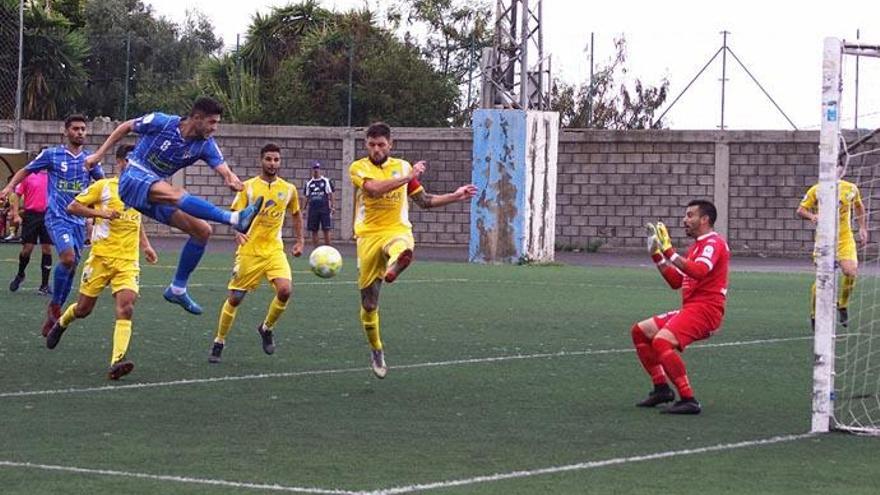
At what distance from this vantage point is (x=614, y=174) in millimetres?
41062

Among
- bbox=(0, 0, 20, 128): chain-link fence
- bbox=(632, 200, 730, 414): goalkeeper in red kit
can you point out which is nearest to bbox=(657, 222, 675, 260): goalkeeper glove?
bbox=(632, 200, 730, 414): goalkeeper in red kit

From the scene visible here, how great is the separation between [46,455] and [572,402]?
14.0ft

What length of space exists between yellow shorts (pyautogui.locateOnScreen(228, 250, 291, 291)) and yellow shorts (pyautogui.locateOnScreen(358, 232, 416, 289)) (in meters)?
1.59

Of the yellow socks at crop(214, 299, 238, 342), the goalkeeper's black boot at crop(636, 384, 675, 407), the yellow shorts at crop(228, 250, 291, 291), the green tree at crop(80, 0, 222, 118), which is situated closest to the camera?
the goalkeeper's black boot at crop(636, 384, 675, 407)

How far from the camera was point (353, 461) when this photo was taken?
30.6ft

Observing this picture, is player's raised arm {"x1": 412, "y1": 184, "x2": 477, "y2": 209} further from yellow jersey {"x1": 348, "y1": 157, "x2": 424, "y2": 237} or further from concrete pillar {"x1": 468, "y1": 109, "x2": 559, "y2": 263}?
concrete pillar {"x1": 468, "y1": 109, "x2": 559, "y2": 263}

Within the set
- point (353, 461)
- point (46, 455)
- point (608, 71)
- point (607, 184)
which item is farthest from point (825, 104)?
point (608, 71)

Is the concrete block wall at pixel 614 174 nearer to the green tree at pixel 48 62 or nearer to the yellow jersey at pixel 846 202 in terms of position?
the green tree at pixel 48 62

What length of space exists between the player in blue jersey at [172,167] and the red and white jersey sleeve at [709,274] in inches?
133

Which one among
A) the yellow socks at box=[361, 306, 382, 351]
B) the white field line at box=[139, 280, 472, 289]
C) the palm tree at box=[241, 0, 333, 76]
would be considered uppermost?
the palm tree at box=[241, 0, 333, 76]

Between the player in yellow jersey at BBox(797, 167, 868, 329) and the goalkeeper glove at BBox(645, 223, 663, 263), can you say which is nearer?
the goalkeeper glove at BBox(645, 223, 663, 263)

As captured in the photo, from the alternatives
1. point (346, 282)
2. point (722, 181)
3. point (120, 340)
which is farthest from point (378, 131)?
point (722, 181)

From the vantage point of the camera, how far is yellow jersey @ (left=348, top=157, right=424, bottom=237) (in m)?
13.8

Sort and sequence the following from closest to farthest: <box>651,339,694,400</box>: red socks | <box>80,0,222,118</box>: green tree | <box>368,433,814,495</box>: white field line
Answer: <box>368,433,814,495</box>: white field line, <box>651,339,694,400</box>: red socks, <box>80,0,222,118</box>: green tree
